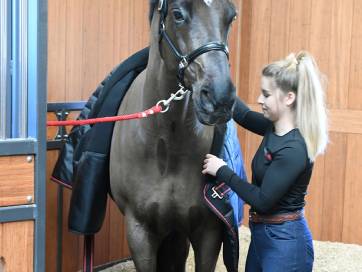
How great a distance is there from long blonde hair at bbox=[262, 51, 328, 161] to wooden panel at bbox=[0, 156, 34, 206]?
0.90 metres

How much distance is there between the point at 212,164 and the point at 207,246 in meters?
0.39

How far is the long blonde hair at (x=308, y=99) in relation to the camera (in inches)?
76.5

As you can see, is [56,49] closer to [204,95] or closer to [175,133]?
[175,133]

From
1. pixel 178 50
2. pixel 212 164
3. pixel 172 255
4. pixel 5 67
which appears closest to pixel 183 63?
pixel 178 50

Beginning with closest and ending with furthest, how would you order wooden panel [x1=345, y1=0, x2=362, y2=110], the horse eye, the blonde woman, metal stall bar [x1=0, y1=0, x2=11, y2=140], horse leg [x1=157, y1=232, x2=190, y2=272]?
metal stall bar [x1=0, y1=0, x2=11, y2=140] → the horse eye → the blonde woman → horse leg [x1=157, y1=232, x2=190, y2=272] → wooden panel [x1=345, y1=0, x2=362, y2=110]

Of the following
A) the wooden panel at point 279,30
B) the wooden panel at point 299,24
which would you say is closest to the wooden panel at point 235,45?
the wooden panel at point 279,30

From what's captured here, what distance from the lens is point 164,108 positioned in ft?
6.76

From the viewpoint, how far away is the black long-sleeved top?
1.92 m

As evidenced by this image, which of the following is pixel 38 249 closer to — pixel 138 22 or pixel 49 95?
pixel 49 95

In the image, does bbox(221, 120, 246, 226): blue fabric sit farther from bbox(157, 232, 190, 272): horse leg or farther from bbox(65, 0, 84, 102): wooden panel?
bbox(65, 0, 84, 102): wooden panel

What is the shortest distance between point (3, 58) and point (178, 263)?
4.94 feet

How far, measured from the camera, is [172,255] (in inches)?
107

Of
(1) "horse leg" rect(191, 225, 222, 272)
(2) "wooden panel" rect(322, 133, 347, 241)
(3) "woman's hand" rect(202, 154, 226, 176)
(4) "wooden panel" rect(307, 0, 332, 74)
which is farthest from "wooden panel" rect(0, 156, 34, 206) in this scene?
(4) "wooden panel" rect(307, 0, 332, 74)

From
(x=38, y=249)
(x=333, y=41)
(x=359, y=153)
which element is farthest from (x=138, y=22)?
(x=38, y=249)
